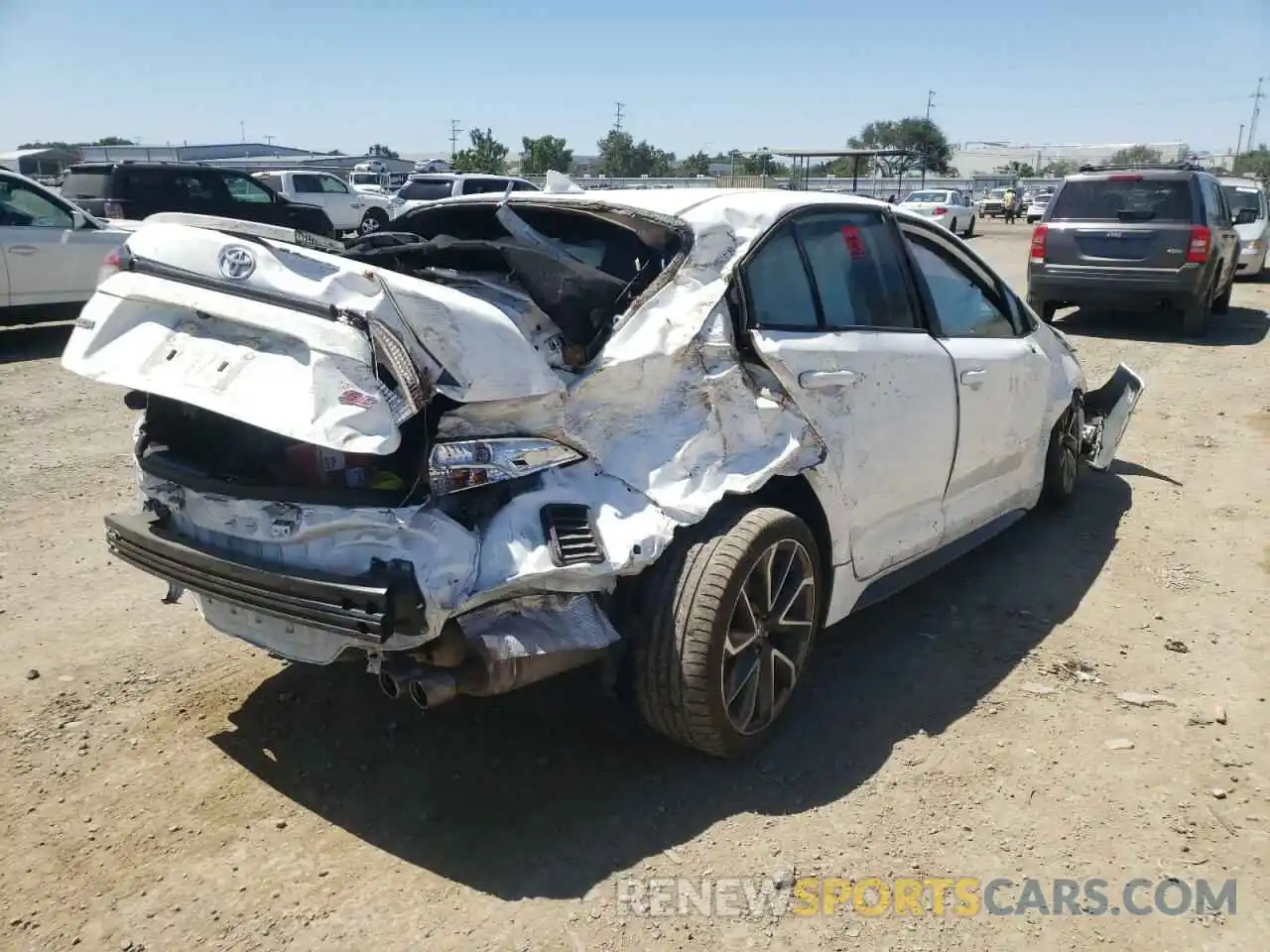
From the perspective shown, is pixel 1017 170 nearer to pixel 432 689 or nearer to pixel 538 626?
pixel 538 626

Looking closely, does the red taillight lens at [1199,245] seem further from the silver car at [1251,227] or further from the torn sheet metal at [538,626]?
the torn sheet metal at [538,626]

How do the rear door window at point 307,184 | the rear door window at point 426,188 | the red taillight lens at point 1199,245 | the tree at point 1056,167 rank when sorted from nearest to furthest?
the red taillight lens at point 1199,245, the rear door window at point 426,188, the rear door window at point 307,184, the tree at point 1056,167

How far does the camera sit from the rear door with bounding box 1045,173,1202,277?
36.8ft

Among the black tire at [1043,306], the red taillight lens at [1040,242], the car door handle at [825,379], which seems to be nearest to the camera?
the car door handle at [825,379]

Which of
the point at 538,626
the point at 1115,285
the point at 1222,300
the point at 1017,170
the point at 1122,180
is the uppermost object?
the point at 1017,170

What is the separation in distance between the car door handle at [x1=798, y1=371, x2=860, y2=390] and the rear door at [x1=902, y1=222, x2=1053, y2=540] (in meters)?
0.84

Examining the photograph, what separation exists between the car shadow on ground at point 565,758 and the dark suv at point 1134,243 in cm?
846

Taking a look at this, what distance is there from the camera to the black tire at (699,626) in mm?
3002

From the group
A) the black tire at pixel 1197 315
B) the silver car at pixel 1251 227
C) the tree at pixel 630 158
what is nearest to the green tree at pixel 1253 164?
the tree at pixel 630 158

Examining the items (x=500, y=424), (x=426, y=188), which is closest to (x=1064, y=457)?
(x=500, y=424)

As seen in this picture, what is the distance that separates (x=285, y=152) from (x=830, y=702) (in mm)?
64225

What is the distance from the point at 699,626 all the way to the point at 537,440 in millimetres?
720

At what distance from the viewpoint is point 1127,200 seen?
11.6m

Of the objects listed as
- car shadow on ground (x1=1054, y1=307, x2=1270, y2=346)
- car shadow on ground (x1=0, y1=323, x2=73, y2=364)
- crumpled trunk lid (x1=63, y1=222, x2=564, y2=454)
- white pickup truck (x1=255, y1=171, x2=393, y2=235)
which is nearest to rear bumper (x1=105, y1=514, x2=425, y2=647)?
crumpled trunk lid (x1=63, y1=222, x2=564, y2=454)
